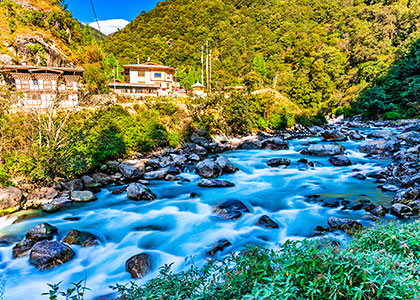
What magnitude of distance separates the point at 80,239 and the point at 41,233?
1274 mm

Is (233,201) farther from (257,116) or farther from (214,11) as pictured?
(214,11)

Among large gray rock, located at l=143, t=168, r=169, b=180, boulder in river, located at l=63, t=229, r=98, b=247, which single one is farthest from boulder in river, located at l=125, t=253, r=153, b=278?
large gray rock, located at l=143, t=168, r=169, b=180

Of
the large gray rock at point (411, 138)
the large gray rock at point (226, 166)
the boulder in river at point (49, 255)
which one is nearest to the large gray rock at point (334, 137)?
the large gray rock at point (411, 138)

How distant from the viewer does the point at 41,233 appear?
793 centimetres

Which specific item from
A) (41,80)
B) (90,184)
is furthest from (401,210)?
(41,80)

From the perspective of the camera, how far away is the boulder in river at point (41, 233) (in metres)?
7.82

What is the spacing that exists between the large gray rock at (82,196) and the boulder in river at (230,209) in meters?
5.91

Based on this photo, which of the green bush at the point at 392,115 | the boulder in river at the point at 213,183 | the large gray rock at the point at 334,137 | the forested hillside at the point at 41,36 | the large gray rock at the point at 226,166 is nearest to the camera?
the boulder in river at the point at 213,183

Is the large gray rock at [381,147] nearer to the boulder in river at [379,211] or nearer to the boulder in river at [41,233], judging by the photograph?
the boulder in river at [379,211]

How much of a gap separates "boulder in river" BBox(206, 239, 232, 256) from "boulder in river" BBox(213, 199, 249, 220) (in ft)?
5.50

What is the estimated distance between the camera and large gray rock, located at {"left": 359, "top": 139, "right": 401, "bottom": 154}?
18078 millimetres

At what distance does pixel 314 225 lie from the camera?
8.84 metres

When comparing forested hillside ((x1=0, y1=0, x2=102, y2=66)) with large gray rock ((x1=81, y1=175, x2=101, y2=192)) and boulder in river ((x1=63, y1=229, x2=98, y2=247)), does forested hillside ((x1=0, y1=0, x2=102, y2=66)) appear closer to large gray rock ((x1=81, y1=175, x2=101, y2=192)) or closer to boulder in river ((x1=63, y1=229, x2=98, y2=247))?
large gray rock ((x1=81, y1=175, x2=101, y2=192))

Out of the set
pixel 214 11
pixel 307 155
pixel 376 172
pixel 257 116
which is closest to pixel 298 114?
pixel 257 116
